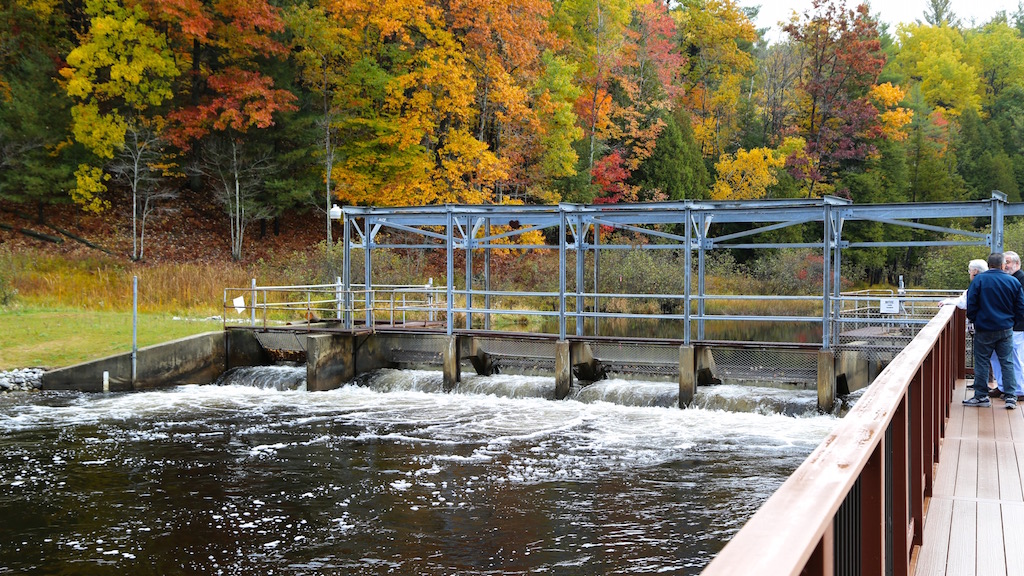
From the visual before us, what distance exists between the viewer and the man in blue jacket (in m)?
8.77

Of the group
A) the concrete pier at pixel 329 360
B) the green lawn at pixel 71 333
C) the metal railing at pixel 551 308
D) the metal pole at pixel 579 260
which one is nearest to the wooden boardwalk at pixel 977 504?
the metal railing at pixel 551 308

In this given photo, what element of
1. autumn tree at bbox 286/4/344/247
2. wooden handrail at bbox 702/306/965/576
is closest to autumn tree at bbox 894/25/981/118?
autumn tree at bbox 286/4/344/247

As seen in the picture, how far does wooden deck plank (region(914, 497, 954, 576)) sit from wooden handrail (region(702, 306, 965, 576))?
0.28 ft

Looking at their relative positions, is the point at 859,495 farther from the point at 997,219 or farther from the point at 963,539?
the point at 997,219

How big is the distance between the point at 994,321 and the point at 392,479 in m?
7.04

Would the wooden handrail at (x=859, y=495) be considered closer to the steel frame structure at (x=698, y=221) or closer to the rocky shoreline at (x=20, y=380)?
the steel frame structure at (x=698, y=221)

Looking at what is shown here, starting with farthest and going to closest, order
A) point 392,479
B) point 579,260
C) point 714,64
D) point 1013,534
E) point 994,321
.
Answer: point 714,64, point 579,260, point 392,479, point 994,321, point 1013,534

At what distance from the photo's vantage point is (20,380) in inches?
752

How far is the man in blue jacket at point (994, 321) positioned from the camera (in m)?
8.77

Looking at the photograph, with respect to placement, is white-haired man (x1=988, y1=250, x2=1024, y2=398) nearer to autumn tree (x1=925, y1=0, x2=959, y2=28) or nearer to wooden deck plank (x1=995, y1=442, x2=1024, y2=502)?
wooden deck plank (x1=995, y1=442, x2=1024, y2=502)

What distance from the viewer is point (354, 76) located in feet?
117

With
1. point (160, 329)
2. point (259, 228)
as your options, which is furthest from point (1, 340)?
point (259, 228)

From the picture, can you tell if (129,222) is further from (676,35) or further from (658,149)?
(676,35)

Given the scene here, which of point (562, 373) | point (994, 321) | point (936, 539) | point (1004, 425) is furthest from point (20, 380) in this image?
point (936, 539)
